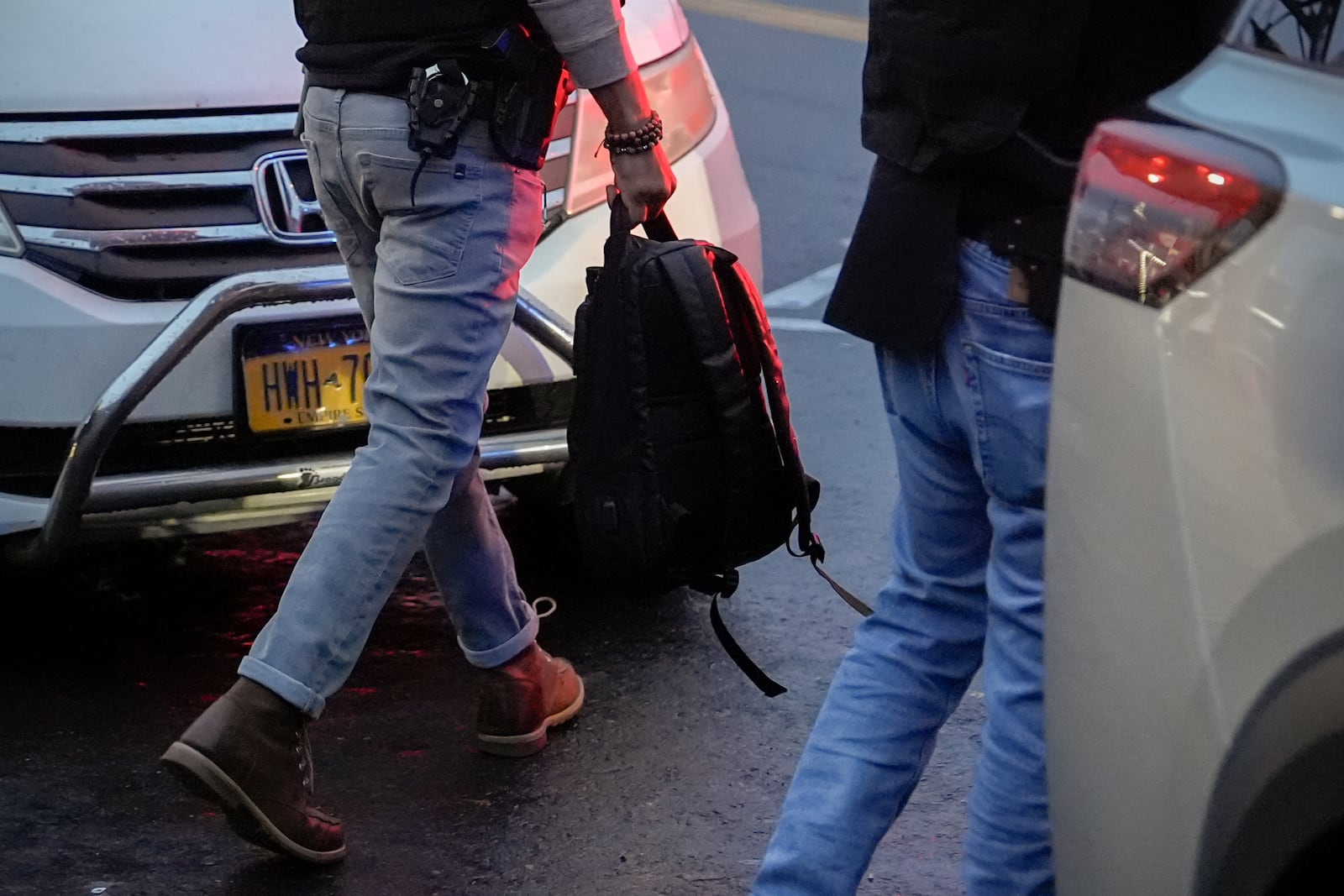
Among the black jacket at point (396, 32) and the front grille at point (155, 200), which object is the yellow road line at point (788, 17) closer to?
the front grille at point (155, 200)

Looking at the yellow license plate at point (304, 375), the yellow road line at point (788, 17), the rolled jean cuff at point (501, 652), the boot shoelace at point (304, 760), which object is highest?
the yellow license plate at point (304, 375)

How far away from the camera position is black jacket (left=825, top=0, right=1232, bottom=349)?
75.2 inches

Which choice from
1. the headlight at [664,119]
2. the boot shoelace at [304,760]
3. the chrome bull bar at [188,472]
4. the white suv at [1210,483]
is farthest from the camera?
the headlight at [664,119]

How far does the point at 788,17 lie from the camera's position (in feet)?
54.9

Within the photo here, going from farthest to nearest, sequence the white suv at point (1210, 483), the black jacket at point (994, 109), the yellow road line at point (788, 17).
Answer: the yellow road line at point (788, 17) → the black jacket at point (994, 109) → the white suv at point (1210, 483)

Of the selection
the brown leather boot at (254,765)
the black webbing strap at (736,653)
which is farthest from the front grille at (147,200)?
the black webbing strap at (736,653)

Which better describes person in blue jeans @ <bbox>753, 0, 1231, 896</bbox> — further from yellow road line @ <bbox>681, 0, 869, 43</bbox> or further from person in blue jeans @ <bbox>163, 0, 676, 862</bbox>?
yellow road line @ <bbox>681, 0, 869, 43</bbox>

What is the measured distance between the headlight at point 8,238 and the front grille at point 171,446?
329 millimetres

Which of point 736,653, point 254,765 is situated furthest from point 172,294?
point 736,653

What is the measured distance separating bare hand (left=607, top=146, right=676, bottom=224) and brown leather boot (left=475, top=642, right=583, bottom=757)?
3.03 ft

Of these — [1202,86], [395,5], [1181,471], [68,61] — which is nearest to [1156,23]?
[1202,86]

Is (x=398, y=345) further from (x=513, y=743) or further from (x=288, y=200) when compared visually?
(x=513, y=743)

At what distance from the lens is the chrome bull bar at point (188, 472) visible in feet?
10.3

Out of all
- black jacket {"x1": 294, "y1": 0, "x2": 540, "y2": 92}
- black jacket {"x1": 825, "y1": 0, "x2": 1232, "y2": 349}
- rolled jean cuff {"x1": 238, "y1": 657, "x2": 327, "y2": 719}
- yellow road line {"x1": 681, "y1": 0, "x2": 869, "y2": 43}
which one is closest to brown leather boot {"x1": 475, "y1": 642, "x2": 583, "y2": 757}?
rolled jean cuff {"x1": 238, "y1": 657, "x2": 327, "y2": 719}
